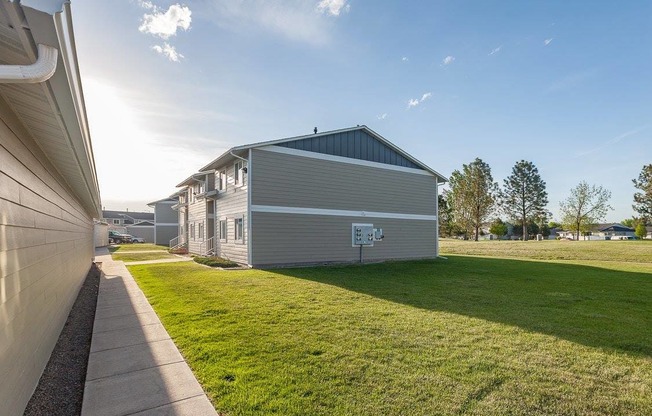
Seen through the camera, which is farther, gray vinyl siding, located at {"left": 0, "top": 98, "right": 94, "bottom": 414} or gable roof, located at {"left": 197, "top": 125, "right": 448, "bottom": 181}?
gable roof, located at {"left": 197, "top": 125, "right": 448, "bottom": 181}

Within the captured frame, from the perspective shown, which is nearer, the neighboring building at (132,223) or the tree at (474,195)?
the tree at (474,195)

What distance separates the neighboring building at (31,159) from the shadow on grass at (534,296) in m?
6.39

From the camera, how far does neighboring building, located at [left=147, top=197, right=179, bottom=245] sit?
37125 mm

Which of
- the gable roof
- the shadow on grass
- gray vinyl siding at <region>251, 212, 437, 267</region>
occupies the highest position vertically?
the gable roof

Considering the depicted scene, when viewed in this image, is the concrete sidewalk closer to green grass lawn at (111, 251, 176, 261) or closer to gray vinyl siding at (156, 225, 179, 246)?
green grass lawn at (111, 251, 176, 261)

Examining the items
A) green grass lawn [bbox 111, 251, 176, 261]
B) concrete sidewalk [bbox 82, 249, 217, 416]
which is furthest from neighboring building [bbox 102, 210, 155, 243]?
concrete sidewalk [bbox 82, 249, 217, 416]

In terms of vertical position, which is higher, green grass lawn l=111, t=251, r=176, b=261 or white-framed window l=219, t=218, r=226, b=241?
white-framed window l=219, t=218, r=226, b=241

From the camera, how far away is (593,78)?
14.0 metres

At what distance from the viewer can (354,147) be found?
16156mm

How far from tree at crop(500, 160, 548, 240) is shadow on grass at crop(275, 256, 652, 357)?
129 ft

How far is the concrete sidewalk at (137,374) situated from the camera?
3035mm

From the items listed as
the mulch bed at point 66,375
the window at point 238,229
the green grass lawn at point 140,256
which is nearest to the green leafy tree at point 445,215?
the green grass lawn at point 140,256

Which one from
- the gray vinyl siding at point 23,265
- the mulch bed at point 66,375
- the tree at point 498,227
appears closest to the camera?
the gray vinyl siding at point 23,265

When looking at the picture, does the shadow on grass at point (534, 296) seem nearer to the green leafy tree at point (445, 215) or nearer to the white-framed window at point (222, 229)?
the white-framed window at point (222, 229)
